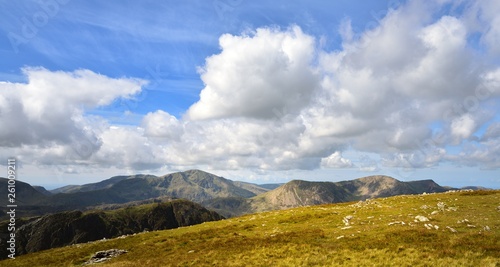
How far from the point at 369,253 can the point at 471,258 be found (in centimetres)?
663

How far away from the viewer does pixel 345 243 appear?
89.7 ft

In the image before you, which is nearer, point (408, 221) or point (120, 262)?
point (120, 262)

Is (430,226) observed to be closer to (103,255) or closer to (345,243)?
(345,243)

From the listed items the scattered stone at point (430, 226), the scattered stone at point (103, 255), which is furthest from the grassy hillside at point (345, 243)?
the scattered stone at point (103, 255)

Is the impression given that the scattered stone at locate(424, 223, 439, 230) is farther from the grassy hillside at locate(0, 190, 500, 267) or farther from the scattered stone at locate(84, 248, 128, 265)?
the scattered stone at locate(84, 248, 128, 265)

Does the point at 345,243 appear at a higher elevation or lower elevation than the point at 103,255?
higher

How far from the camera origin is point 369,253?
77.3ft

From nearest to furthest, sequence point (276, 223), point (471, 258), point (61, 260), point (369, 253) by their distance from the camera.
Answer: point (471, 258) → point (369, 253) → point (61, 260) → point (276, 223)

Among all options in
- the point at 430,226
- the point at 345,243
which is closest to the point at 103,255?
the point at 345,243

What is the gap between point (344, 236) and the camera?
97.7 feet

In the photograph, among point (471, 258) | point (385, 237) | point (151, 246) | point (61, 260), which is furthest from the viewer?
point (151, 246)

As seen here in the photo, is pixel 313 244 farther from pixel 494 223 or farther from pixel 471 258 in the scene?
pixel 494 223

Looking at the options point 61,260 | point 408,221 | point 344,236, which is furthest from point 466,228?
point 61,260

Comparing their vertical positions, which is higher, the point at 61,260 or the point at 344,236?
the point at 344,236
